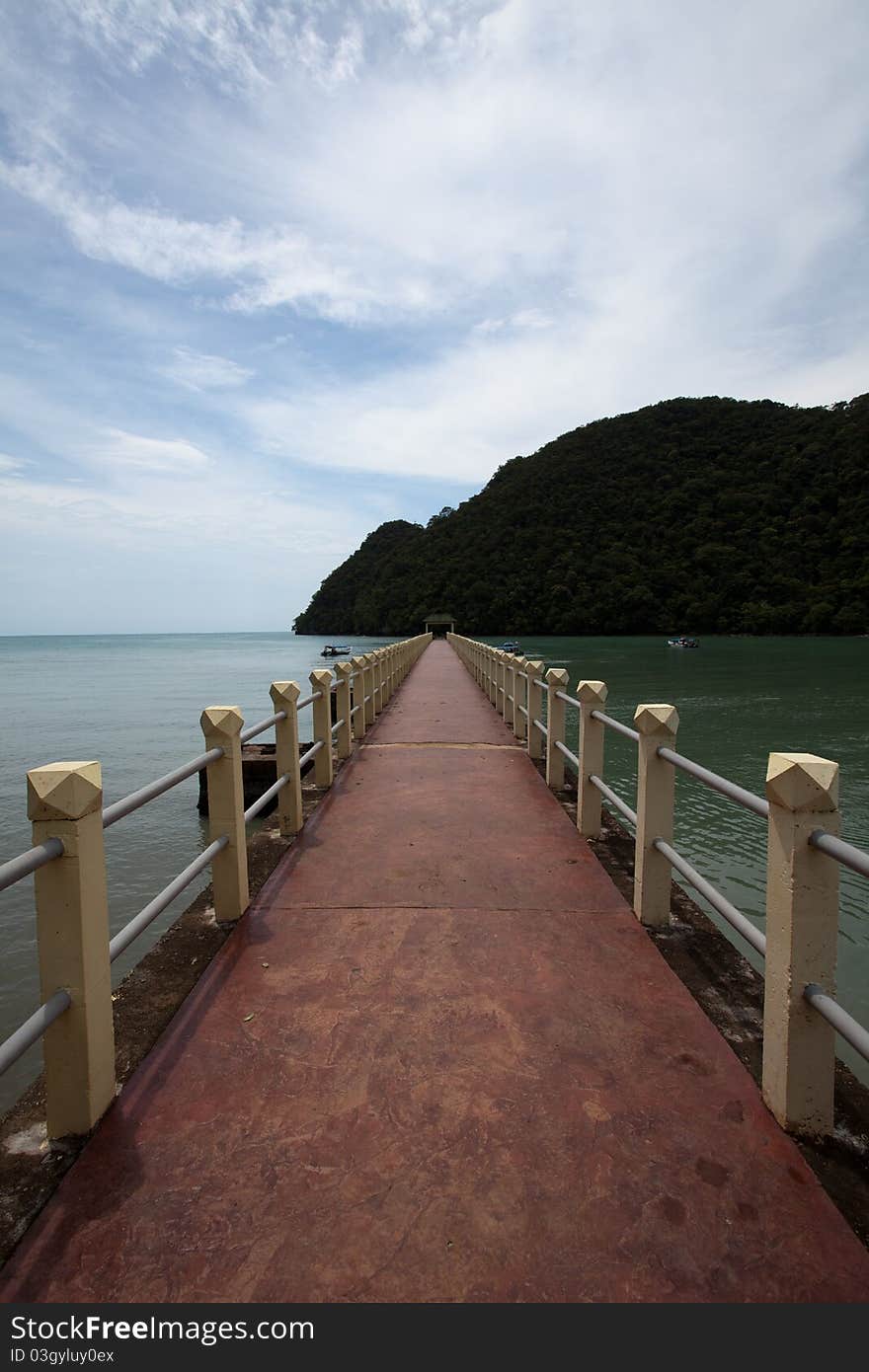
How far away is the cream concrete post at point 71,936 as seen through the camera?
1919mm

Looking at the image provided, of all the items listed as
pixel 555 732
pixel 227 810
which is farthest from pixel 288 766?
pixel 555 732

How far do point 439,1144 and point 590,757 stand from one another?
295 centimetres

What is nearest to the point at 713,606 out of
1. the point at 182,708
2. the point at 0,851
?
the point at 182,708

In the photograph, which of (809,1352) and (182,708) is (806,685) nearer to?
(182,708)

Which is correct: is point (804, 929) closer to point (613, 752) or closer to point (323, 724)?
point (323, 724)

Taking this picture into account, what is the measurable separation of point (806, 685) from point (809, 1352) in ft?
123

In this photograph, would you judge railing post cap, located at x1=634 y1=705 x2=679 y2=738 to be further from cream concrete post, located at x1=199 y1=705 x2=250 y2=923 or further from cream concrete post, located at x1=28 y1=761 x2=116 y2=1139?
cream concrete post, located at x1=28 y1=761 x2=116 y2=1139

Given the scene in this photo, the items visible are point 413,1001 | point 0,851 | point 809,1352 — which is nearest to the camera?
point 809,1352

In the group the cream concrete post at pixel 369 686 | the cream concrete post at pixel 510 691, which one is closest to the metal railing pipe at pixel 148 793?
the cream concrete post at pixel 510 691

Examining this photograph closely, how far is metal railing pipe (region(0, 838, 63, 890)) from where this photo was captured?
5.37 ft

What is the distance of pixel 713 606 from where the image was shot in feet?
302

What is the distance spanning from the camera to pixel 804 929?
1.93 m

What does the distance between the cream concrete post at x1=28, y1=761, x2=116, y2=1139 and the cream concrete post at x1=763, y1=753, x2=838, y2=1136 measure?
77.3 inches

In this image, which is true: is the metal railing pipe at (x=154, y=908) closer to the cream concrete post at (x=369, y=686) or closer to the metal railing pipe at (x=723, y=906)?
the metal railing pipe at (x=723, y=906)
